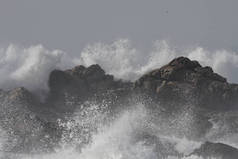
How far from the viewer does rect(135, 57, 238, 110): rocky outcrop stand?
7931cm

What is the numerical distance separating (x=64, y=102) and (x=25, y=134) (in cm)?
2574

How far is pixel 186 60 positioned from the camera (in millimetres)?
83812

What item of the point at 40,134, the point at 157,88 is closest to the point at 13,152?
the point at 40,134

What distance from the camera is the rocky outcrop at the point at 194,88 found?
79.3m

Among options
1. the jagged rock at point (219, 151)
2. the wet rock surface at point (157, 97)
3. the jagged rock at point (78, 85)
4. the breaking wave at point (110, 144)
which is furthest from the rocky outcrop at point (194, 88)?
the jagged rock at point (219, 151)

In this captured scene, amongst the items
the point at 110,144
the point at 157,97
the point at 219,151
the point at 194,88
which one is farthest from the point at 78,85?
the point at 219,151

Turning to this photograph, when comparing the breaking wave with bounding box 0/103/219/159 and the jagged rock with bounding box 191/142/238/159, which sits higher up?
the breaking wave with bounding box 0/103/219/159

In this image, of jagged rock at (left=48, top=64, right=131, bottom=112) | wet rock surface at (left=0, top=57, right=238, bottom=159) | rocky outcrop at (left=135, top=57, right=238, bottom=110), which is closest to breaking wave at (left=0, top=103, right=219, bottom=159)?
wet rock surface at (left=0, top=57, right=238, bottom=159)

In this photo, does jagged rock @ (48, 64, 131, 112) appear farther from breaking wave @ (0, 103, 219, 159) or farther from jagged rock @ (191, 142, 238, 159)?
jagged rock @ (191, 142, 238, 159)

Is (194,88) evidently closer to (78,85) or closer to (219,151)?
(78,85)

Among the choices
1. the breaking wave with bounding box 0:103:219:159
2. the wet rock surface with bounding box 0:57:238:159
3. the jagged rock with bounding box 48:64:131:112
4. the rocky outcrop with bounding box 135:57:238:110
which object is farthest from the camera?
the jagged rock with bounding box 48:64:131:112

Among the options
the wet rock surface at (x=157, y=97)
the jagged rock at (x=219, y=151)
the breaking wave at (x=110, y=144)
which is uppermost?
the wet rock surface at (x=157, y=97)

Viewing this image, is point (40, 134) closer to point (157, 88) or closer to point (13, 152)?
point (13, 152)

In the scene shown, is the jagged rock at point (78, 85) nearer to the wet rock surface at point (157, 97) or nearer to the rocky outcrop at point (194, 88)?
the wet rock surface at point (157, 97)
